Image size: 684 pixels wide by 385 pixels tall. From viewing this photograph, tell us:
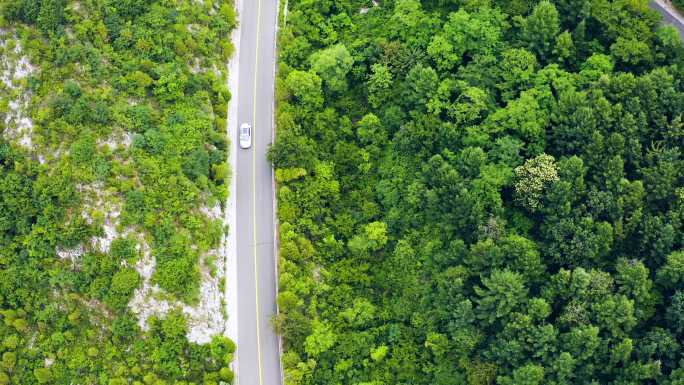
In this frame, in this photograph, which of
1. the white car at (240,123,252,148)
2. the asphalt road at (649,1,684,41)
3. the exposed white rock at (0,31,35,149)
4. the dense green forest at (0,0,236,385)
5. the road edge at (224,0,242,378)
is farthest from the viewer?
the white car at (240,123,252,148)

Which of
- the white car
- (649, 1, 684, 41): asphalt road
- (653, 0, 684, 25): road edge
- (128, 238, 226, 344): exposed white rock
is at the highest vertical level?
(653, 0, 684, 25): road edge

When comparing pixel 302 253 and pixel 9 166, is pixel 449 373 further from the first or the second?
pixel 9 166

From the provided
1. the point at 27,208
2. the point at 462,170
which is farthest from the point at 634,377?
the point at 27,208

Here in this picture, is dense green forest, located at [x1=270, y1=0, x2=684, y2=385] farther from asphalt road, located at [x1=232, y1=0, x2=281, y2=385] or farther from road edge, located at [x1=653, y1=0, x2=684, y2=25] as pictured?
road edge, located at [x1=653, y1=0, x2=684, y2=25]

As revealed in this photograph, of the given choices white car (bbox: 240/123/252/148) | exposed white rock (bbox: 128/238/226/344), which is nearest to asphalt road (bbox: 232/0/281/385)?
white car (bbox: 240/123/252/148)

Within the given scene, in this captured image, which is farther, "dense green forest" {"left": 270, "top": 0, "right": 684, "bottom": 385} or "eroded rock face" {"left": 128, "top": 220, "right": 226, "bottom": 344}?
"eroded rock face" {"left": 128, "top": 220, "right": 226, "bottom": 344}
